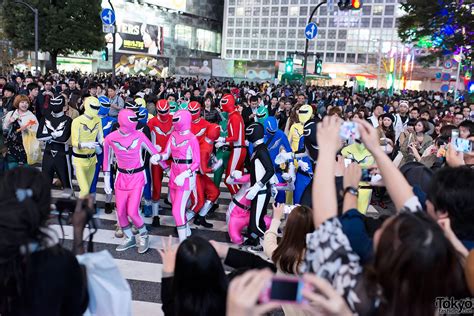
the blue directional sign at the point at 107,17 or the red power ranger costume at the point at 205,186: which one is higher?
the blue directional sign at the point at 107,17

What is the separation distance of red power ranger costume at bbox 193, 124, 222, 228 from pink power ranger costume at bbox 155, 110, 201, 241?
2.63 ft

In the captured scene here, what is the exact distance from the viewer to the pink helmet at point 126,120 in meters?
5.62

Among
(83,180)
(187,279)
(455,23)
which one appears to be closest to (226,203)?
(83,180)

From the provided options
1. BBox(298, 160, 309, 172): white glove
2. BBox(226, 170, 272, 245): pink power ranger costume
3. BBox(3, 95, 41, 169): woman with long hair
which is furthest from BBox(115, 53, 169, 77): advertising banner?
BBox(226, 170, 272, 245): pink power ranger costume

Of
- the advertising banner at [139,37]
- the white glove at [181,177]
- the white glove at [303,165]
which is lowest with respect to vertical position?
the white glove at [181,177]

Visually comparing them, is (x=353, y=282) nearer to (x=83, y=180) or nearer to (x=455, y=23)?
(x=83, y=180)

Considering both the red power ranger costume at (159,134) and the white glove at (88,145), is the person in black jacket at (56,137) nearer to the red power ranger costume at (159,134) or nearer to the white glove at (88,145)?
the white glove at (88,145)

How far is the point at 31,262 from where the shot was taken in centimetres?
190

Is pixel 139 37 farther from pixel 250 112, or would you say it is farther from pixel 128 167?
pixel 128 167

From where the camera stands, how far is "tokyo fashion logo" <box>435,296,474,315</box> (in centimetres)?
210

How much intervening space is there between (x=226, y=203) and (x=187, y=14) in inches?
2725

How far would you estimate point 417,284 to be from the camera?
5.24 feet

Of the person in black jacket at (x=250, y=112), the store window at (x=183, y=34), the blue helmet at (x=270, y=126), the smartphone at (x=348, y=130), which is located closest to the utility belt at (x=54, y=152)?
the blue helmet at (x=270, y=126)

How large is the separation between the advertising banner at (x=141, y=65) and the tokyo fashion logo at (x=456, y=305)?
163 feet
